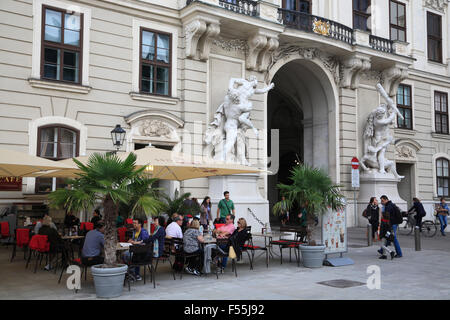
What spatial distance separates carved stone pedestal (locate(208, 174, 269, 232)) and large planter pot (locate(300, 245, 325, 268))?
607 centimetres

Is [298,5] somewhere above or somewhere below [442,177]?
above

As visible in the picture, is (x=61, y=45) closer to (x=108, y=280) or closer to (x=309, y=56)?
(x=108, y=280)

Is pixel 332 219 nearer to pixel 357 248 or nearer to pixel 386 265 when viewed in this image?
pixel 386 265

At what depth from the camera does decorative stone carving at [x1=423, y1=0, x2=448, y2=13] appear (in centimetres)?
2752

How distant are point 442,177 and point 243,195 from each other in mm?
15223

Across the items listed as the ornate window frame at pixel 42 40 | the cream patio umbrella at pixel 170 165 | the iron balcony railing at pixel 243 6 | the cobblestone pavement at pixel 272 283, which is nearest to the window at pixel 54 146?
the ornate window frame at pixel 42 40

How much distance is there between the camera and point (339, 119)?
23.0m

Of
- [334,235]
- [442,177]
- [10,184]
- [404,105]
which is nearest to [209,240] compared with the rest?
[334,235]

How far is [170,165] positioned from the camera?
1062 centimetres

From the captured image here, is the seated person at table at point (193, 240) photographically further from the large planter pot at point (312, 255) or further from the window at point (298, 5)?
the window at point (298, 5)

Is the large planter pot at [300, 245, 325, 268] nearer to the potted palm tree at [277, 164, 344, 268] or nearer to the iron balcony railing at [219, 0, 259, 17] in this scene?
the potted palm tree at [277, 164, 344, 268]

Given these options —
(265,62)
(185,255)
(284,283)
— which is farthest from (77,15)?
(284,283)

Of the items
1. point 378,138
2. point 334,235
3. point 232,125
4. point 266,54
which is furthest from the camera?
point 378,138

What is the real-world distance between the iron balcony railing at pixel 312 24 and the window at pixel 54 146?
401 inches
